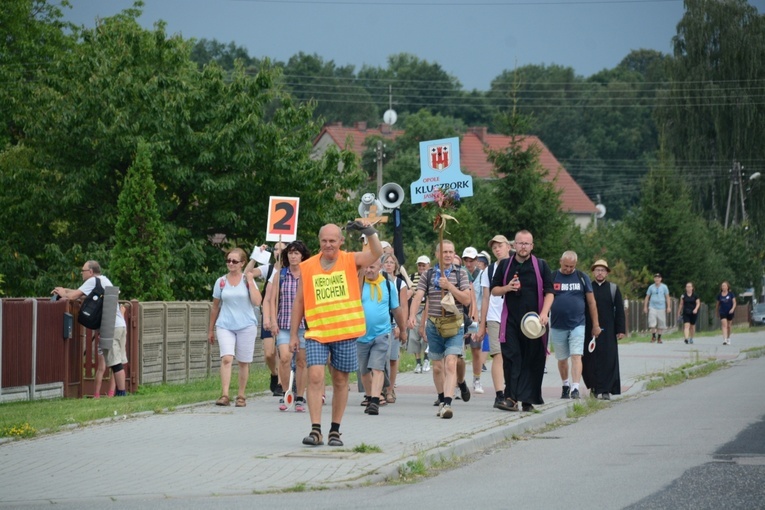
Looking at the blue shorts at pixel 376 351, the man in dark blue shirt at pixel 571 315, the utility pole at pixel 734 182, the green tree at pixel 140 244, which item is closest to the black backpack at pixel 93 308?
the blue shorts at pixel 376 351

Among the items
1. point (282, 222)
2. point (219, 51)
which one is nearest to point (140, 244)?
point (282, 222)

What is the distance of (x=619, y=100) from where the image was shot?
11662cm

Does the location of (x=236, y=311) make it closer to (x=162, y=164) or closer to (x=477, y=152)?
(x=162, y=164)

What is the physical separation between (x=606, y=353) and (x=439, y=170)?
4028 millimetres

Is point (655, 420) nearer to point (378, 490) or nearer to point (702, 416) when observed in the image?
point (702, 416)

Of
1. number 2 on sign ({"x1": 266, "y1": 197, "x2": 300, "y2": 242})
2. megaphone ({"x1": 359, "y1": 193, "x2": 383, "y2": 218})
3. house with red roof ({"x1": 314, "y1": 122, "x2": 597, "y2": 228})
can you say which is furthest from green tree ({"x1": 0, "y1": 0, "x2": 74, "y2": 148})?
house with red roof ({"x1": 314, "y1": 122, "x2": 597, "y2": 228})

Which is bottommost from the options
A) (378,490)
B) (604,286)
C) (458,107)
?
(378,490)

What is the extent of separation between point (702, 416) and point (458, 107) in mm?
105680

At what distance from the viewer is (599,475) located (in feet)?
31.0

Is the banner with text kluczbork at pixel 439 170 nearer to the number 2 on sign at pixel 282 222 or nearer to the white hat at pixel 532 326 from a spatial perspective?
the number 2 on sign at pixel 282 222

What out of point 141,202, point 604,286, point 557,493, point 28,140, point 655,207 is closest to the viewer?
point 557,493

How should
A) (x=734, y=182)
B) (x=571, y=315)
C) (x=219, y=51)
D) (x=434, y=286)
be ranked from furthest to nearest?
1. (x=219, y=51)
2. (x=734, y=182)
3. (x=571, y=315)
4. (x=434, y=286)

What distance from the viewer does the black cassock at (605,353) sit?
16.5 metres

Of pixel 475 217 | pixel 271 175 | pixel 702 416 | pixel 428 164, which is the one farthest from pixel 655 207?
pixel 702 416
